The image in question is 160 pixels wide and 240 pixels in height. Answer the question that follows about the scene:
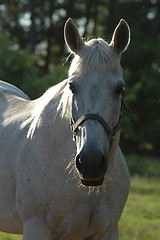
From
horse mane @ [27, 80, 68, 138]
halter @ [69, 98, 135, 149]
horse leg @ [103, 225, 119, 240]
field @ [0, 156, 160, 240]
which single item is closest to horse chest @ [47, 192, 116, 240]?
horse leg @ [103, 225, 119, 240]

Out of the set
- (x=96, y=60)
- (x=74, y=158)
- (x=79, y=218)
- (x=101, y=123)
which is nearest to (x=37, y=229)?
(x=79, y=218)

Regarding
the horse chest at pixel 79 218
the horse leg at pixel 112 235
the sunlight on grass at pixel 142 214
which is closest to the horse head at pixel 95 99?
the horse chest at pixel 79 218

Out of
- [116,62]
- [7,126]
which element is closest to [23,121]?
[7,126]

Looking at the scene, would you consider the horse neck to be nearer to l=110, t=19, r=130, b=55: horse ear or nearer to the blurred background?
l=110, t=19, r=130, b=55: horse ear

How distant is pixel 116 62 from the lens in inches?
100

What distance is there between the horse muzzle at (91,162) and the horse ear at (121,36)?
0.80 metres

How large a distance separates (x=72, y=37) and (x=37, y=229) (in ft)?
4.59

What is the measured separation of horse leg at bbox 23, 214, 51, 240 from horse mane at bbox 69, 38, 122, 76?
108 cm

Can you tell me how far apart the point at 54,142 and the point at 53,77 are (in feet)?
40.5

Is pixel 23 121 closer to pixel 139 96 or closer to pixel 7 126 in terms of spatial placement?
pixel 7 126

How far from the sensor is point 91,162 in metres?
2.18

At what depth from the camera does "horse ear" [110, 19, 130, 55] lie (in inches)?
103

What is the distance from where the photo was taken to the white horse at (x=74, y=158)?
235 cm

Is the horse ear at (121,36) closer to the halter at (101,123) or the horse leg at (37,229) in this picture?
the halter at (101,123)
